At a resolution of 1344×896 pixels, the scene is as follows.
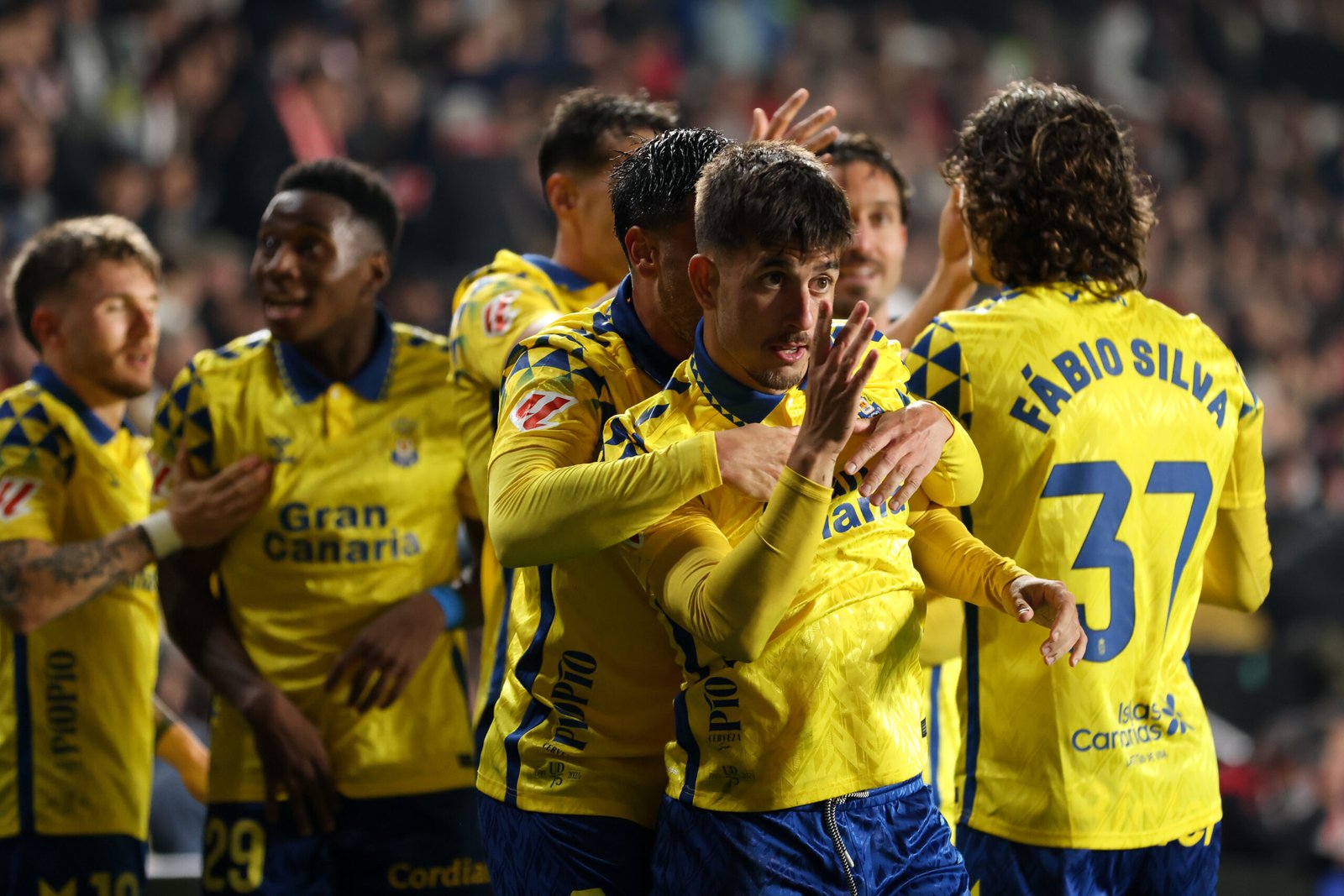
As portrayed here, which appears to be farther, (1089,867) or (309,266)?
(309,266)

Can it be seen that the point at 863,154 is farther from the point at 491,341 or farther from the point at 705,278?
the point at 705,278

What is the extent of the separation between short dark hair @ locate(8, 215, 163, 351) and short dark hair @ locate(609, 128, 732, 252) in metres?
2.05

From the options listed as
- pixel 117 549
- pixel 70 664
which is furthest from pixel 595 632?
pixel 70 664

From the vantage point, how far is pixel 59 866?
3887mm

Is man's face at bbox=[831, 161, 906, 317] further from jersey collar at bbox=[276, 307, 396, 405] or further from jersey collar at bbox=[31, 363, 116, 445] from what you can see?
jersey collar at bbox=[31, 363, 116, 445]

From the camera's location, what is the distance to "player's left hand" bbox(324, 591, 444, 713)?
11.8 feet

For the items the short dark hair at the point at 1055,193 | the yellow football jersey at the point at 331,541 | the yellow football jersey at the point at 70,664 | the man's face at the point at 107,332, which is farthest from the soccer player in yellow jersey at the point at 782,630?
the man's face at the point at 107,332

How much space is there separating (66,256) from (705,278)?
2.52 meters

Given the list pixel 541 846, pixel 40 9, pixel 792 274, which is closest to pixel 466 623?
pixel 541 846

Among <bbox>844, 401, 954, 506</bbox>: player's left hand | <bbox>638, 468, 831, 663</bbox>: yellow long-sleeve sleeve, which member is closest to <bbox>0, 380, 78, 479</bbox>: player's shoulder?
<bbox>638, 468, 831, 663</bbox>: yellow long-sleeve sleeve

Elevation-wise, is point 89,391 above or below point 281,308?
below

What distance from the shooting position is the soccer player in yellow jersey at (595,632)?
Answer: 2.55m

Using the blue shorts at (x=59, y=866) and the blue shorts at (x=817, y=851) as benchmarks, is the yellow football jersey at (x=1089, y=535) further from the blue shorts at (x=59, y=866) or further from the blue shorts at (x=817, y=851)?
the blue shorts at (x=59, y=866)

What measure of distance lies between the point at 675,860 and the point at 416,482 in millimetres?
1659
